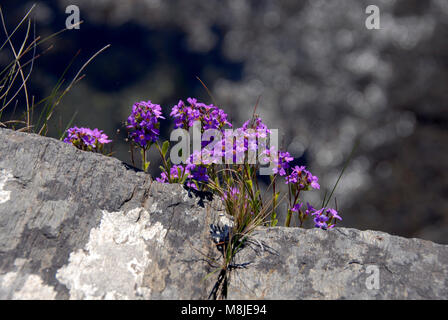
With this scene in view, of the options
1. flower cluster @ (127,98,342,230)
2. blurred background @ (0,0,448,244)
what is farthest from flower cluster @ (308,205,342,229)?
blurred background @ (0,0,448,244)

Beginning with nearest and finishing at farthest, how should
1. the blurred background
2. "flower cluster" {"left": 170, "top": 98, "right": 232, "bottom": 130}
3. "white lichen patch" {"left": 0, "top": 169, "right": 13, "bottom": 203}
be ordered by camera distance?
"white lichen patch" {"left": 0, "top": 169, "right": 13, "bottom": 203} → "flower cluster" {"left": 170, "top": 98, "right": 232, "bottom": 130} → the blurred background

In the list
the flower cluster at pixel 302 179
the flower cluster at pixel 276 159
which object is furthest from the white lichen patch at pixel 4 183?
the flower cluster at pixel 302 179

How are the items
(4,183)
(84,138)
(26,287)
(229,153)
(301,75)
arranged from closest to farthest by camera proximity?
(26,287)
(4,183)
(229,153)
(84,138)
(301,75)

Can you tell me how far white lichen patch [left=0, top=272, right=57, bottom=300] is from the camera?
2244 mm

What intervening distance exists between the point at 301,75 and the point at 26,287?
549cm

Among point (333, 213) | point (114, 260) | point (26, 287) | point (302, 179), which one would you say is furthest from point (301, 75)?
point (26, 287)

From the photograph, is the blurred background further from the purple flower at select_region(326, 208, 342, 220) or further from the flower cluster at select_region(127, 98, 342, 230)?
the flower cluster at select_region(127, 98, 342, 230)

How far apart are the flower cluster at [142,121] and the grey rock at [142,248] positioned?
26 cm

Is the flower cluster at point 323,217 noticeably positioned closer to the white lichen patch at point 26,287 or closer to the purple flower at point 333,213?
the purple flower at point 333,213

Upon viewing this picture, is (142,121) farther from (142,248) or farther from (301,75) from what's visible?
(301,75)

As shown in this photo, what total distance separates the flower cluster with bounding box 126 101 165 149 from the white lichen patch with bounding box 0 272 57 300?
122cm

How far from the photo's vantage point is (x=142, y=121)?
3.08 meters

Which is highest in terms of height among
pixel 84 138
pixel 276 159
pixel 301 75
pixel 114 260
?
pixel 301 75
